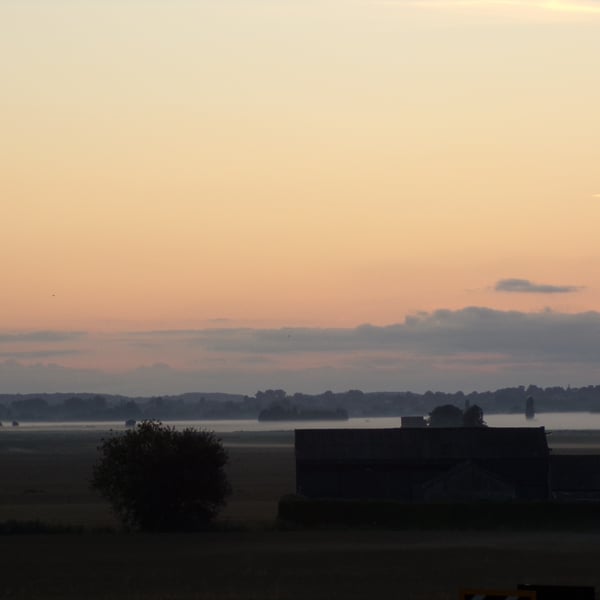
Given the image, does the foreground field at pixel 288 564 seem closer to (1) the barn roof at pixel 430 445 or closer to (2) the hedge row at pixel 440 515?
(2) the hedge row at pixel 440 515

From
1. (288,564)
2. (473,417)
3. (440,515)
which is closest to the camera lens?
(288,564)

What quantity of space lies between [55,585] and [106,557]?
28.7 feet

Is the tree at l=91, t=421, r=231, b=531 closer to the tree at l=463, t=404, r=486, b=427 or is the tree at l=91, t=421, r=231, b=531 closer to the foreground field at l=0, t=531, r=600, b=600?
the foreground field at l=0, t=531, r=600, b=600

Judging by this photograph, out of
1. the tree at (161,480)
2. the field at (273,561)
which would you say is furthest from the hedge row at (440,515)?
the tree at (161,480)

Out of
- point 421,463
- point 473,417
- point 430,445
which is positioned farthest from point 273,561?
point 473,417

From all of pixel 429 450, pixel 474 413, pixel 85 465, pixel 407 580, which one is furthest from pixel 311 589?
pixel 474 413

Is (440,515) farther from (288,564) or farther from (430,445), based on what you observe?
(288,564)

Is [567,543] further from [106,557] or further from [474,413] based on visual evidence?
[474,413]

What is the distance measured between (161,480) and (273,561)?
59.6ft

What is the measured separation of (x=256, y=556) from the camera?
51.0m

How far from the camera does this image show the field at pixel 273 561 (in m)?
40.5

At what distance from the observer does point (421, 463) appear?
264 feet

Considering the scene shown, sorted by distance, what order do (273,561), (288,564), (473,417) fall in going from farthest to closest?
1. (473,417)
2. (273,561)
3. (288,564)

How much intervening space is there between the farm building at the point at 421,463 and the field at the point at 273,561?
6454 mm
